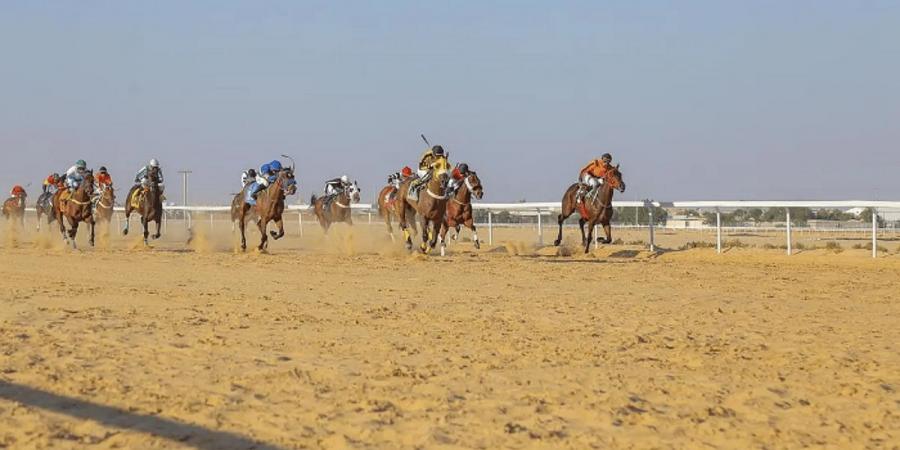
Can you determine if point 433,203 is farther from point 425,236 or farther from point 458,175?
point 458,175

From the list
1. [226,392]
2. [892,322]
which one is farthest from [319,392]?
[892,322]

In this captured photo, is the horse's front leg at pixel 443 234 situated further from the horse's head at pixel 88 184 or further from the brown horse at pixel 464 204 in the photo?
the horse's head at pixel 88 184

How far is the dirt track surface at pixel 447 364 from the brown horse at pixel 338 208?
16092 mm

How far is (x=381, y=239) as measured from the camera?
2752 cm

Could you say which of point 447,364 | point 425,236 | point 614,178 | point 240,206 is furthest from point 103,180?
point 447,364

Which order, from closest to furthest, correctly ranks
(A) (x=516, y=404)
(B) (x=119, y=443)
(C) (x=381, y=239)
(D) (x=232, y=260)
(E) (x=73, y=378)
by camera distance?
(B) (x=119, y=443) < (A) (x=516, y=404) < (E) (x=73, y=378) < (D) (x=232, y=260) < (C) (x=381, y=239)

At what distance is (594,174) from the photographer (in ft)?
81.8

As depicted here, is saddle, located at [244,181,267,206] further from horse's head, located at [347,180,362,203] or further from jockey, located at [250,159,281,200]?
horse's head, located at [347,180,362,203]

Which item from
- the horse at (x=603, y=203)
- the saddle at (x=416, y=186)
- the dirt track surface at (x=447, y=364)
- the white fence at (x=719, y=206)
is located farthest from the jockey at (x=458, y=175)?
the dirt track surface at (x=447, y=364)

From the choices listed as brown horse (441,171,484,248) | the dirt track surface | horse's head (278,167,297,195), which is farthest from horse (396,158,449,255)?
the dirt track surface

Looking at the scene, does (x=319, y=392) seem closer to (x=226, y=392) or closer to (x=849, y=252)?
(x=226, y=392)

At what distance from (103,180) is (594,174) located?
→ 43.4 ft

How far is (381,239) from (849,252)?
10931mm

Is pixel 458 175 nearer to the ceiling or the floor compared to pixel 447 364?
nearer to the ceiling
